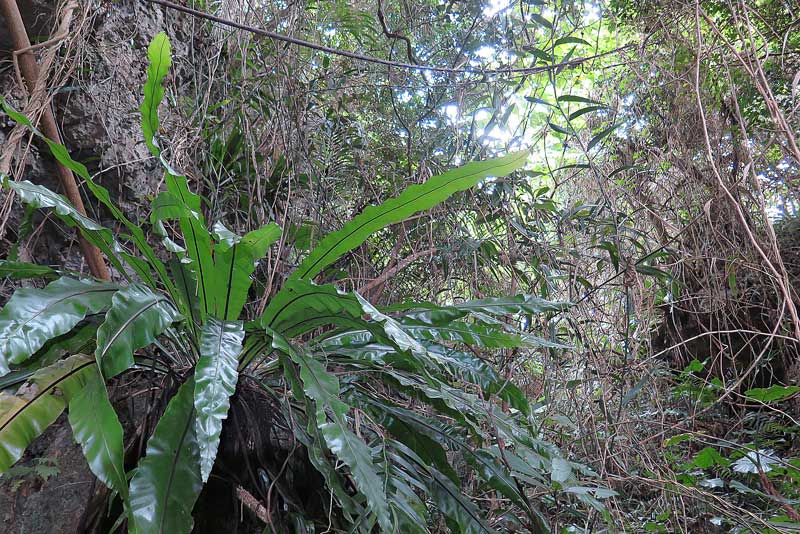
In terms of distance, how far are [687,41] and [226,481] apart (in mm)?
1848

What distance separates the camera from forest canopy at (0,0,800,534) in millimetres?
913

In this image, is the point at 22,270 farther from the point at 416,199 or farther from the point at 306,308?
the point at 416,199

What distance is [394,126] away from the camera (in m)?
2.08

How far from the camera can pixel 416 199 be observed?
1.03 metres

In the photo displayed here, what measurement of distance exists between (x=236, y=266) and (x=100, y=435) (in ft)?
1.18

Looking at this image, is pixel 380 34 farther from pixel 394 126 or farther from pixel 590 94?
pixel 590 94

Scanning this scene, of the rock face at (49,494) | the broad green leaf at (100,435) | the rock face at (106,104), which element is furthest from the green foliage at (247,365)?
the rock face at (106,104)

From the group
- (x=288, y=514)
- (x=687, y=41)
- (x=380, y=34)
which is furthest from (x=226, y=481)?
(x=687, y=41)

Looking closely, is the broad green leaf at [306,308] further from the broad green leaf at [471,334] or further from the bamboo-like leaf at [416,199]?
the broad green leaf at [471,334]

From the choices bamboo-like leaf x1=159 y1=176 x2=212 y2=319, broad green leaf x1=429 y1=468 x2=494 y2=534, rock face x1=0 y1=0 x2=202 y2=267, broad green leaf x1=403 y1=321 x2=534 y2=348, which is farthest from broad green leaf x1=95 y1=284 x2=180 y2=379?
rock face x1=0 y1=0 x2=202 y2=267

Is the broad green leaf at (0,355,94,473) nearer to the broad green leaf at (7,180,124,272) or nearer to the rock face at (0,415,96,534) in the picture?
the broad green leaf at (7,180,124,272)

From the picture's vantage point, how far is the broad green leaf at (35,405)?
741 millimetres

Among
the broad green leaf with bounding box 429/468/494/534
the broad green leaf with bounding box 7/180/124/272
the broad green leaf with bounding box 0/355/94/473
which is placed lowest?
the broad green leaf with bounding box 429/468/494/534

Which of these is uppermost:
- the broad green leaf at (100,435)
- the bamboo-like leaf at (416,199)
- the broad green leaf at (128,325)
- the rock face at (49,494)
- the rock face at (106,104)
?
the rock face at (106,104)
